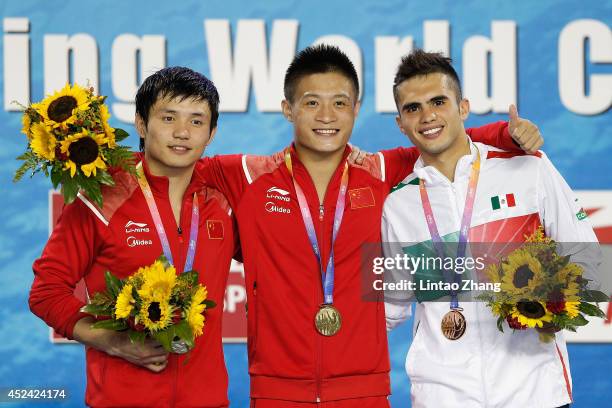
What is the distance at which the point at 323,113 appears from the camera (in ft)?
11.0

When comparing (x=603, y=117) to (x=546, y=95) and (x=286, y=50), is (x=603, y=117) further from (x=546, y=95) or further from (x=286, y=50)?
(x=286, y=50)

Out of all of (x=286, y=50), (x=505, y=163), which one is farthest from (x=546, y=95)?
(x=505, y=163)

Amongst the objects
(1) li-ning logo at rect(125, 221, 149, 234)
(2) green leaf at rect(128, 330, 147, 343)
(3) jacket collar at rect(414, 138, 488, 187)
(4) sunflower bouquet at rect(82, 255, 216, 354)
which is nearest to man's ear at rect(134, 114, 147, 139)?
(1) li-ning logo at rect(125, 221, 149, 234)

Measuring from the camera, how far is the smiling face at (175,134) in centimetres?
320

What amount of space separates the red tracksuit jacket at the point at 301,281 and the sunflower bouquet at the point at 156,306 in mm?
397

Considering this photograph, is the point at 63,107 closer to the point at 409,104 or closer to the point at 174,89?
the point at 174,89

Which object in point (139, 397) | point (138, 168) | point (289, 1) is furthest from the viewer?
point (289, 1)

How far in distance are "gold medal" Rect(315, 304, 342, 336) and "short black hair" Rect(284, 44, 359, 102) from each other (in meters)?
0.92

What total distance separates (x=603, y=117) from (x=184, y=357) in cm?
394

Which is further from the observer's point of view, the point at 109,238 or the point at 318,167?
the point at 318,167

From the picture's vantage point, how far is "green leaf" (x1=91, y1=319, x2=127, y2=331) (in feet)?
9.21

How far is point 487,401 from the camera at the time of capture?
9.97 ft

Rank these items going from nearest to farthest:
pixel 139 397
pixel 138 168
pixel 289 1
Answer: pixel 139 397 < pixel 138 168 < pixel 289 1

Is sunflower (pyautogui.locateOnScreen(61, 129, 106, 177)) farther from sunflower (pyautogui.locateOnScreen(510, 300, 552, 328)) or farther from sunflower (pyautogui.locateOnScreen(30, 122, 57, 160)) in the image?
sunflower (pyautogui.locateOnScreen(510, 300, 552, 328))
